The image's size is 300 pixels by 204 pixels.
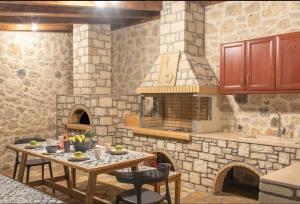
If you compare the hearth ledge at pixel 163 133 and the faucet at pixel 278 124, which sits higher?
the faucet at pixel 278 124

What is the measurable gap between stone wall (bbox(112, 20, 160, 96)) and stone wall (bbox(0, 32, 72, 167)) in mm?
1145

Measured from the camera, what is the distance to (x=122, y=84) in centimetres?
725

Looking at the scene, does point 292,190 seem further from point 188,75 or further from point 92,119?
point 92,119

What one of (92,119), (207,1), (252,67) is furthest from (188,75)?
(92,119)

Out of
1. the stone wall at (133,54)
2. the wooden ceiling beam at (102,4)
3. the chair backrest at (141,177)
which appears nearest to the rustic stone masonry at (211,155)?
the chair backrest at (141,177)

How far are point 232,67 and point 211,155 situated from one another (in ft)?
4.61

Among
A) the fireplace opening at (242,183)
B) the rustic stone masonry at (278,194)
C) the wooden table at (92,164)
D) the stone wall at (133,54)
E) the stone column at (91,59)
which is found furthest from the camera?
the stone wall at (133,54)

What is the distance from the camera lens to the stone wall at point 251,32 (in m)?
4.48

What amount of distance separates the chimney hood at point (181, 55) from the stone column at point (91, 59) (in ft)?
4.22

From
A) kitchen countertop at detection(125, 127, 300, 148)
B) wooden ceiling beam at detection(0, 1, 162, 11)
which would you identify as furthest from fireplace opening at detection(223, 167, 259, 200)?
wooden ceiling beam at detection(0, 1, 162, 11)

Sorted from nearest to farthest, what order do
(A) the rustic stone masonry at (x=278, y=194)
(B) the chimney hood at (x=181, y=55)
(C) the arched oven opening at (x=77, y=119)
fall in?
(A) the rustic stone masonry at (x=278, y=194) → (B) the chimney hood at (x=181, y=55) → (C) the arched oven opening at (x=77, y=119)

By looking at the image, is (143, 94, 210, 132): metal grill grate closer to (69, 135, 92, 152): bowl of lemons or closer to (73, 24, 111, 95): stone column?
(73, 24, 111, 95): stone column

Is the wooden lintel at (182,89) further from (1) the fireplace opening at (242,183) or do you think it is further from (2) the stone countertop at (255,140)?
(1) the fireplace opening at (242,183)

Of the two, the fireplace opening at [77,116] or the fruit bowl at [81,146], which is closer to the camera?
the fruit bowl at [81,146]
